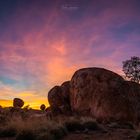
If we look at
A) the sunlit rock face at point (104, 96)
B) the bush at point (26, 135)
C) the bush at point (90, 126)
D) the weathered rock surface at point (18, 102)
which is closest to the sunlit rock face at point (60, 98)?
the sunlit rock face at point (104, 96)

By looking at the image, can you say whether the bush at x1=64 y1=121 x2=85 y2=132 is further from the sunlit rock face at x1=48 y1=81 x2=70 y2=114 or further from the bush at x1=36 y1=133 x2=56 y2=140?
the sunlit rock face at x1=48 y1=81 x2=70 y2=114

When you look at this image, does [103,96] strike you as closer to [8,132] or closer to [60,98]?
[60,98]

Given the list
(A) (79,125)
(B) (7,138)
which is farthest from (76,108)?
(B) (7,138)

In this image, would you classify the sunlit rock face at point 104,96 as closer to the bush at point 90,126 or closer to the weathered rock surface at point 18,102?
the bush at point 90,126

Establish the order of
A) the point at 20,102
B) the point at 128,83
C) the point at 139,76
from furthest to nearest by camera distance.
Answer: the point at 20,102, the point at 139,76, the point at 128,83

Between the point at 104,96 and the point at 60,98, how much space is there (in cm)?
703

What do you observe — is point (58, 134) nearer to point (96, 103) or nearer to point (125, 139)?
point (125, 139)

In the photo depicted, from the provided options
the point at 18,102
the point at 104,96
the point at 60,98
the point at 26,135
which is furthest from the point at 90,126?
the point at 18,102

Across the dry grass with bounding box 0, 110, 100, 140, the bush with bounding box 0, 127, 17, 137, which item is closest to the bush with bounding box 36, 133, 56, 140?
the dry grass with bounding box 0, 110, 100, 140

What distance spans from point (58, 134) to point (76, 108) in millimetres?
13311

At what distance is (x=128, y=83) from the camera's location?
28.8m

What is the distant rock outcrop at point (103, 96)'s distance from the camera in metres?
26.2

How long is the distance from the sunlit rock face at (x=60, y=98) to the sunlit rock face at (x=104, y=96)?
1.57m

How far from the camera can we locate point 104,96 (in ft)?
88.3
